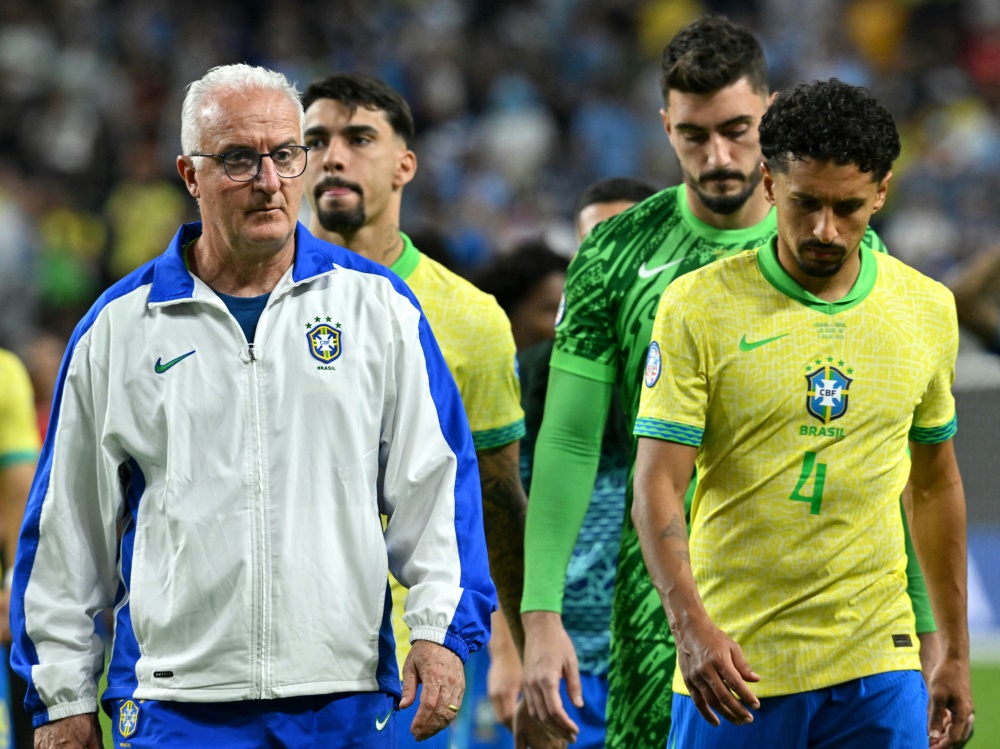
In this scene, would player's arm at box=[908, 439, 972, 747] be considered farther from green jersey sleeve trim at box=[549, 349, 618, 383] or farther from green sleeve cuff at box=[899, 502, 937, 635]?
green jersey sleeve trim at box=[549, 349, 618, 383]

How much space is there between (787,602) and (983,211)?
42.5ft

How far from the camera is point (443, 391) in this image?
3.93 m

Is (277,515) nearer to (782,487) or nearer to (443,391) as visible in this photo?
(443,391)

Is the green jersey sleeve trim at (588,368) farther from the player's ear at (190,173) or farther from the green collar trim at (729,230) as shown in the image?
the player's ear at (190,173)

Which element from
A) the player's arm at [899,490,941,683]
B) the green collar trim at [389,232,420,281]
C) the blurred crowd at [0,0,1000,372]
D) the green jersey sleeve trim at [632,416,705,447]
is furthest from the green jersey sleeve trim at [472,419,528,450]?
the blurred crowd at [0,0,1000,372]

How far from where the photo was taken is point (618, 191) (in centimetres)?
716

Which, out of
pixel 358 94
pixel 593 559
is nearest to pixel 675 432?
pixel 358 94

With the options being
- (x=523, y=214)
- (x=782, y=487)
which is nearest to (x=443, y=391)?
(x=782, y=487)

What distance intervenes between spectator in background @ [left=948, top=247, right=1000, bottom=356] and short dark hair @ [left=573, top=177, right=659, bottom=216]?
140cm

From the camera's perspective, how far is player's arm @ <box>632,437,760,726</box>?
3711 millimetres

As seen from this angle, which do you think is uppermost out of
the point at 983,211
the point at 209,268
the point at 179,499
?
the point at 983,211

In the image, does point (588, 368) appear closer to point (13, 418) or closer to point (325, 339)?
point (325, 339)

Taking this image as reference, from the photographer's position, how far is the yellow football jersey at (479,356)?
5090 mm

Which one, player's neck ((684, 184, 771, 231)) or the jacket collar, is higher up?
player's neck ((684, 184, 771, 231))
